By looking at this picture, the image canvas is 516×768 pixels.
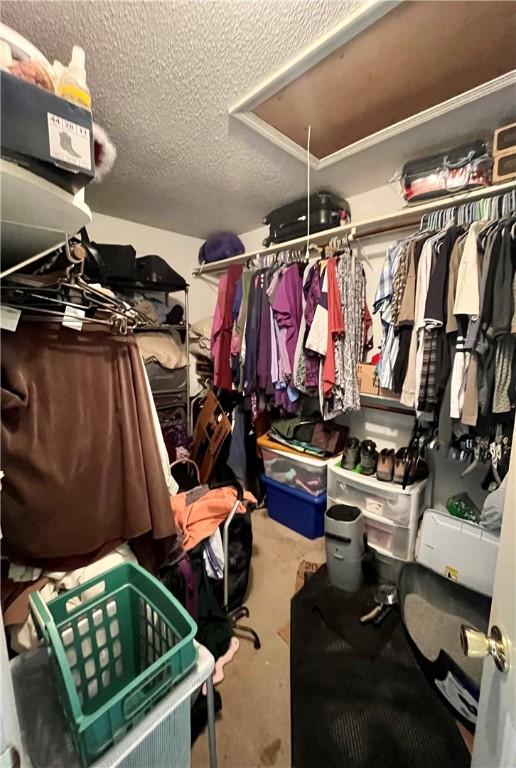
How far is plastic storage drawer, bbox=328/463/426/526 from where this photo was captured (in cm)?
168

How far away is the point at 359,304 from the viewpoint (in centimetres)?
190

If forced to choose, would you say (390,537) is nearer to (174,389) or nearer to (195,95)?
(174,389)

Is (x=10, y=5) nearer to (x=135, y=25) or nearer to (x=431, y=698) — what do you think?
(x=135, y=25)

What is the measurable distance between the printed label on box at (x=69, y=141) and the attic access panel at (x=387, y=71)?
93cm

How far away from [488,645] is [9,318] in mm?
1244

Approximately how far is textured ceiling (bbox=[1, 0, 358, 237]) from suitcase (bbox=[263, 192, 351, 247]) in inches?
7.1

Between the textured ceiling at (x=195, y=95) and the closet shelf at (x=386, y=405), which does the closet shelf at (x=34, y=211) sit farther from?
the closet shelf at (x=386, y=405)

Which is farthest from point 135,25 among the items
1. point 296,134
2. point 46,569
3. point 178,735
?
point 178,735

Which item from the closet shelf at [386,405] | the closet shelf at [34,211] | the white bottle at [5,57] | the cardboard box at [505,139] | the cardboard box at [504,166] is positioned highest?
the cardboard box at [505,139]

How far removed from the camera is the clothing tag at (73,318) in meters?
0.90

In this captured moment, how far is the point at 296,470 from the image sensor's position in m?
2.17

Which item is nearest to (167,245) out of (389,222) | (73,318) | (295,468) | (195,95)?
(195,95)

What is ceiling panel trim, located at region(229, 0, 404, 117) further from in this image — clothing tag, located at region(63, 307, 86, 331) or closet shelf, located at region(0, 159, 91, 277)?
clothing tag, located at region(63, 307, 86, 331)

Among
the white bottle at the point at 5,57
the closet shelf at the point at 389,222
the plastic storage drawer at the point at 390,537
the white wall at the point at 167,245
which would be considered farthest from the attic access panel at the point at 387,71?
the plastic storage drawer at the point at 390,537
